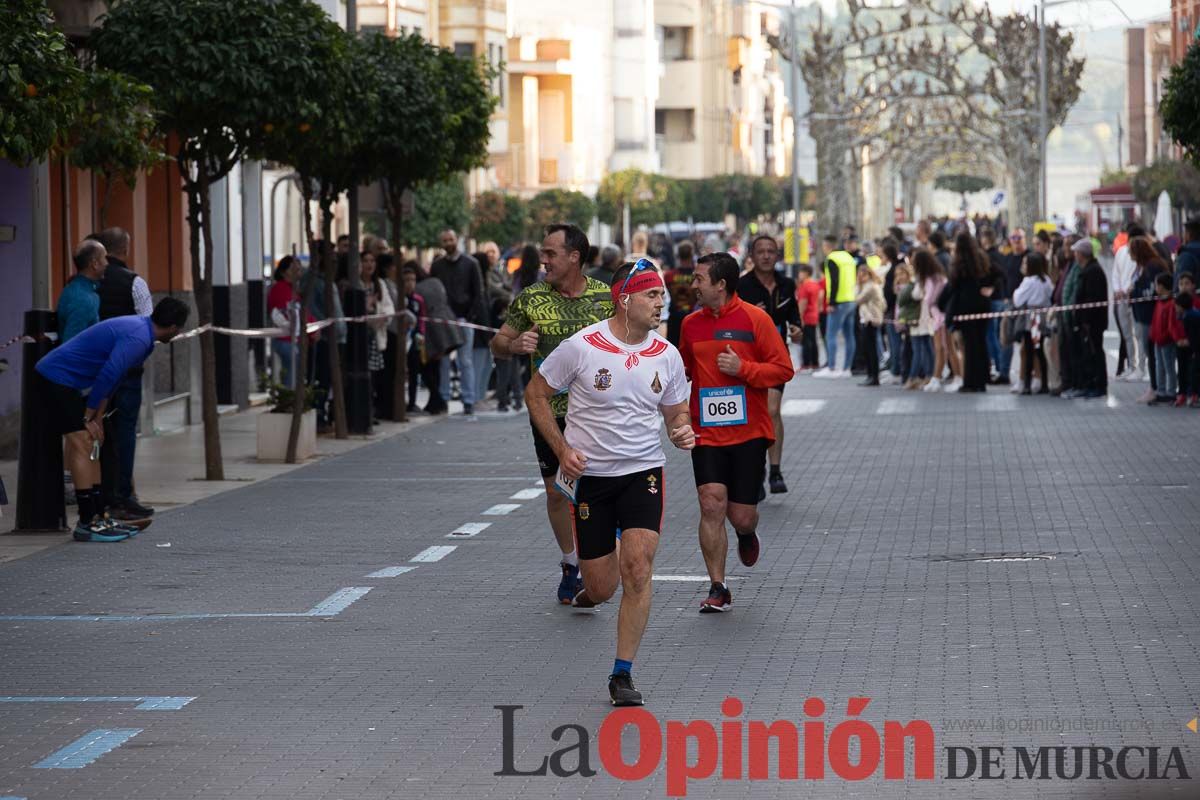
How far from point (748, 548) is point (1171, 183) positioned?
56.8m

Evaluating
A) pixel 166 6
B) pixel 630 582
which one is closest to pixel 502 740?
pixel 630 582

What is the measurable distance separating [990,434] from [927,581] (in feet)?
32.7

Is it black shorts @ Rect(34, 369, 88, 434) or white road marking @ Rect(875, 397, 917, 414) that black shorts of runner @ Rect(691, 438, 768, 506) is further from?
white road marking @ Rect(875, 397, 917, 414)

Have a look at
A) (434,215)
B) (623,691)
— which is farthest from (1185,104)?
(434,215)

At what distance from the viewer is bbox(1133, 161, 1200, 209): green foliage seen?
6316 centimetres

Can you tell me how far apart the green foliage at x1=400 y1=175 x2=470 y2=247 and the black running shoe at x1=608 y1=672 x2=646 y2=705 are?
132 feet

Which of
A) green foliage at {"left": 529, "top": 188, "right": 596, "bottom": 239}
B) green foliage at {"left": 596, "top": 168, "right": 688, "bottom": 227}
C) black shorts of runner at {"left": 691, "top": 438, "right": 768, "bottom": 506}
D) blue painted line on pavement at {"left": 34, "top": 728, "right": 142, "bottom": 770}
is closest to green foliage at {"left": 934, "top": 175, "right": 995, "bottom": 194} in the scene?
green foliage at {"left": 596, "top": 168, "right": 688, "bottom": 227}

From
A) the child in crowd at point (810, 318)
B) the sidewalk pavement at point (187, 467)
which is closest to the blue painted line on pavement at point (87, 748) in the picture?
the sidewalk pavement at point (187, 467)

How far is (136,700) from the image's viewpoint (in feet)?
29.6

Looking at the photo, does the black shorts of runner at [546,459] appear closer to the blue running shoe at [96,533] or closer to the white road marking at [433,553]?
the white road marking at [433,553]

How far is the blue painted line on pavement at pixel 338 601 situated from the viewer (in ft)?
36.9

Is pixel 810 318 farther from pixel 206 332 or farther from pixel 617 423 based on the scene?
pixel 617 423

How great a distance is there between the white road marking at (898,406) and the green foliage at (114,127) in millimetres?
10282

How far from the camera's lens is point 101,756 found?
26.2 ft
